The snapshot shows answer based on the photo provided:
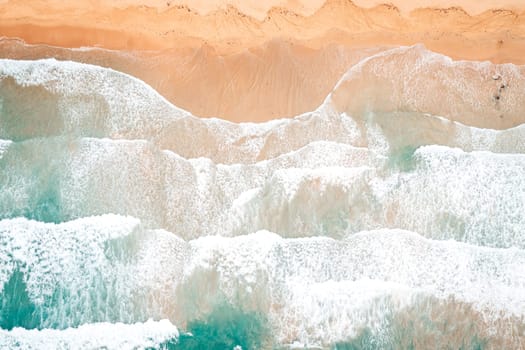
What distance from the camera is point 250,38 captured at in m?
2.46

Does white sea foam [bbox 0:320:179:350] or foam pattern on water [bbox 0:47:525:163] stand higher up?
foam pattern on water [bbox 0:47:525:163]

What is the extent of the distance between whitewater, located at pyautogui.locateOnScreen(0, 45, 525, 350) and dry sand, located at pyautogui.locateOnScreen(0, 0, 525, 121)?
0.19 feet

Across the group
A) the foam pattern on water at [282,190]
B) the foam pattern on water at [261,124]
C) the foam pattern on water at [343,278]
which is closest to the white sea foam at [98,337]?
the foam pattern on water at [343,278]

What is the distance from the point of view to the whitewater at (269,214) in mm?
2105

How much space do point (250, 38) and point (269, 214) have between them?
68cm

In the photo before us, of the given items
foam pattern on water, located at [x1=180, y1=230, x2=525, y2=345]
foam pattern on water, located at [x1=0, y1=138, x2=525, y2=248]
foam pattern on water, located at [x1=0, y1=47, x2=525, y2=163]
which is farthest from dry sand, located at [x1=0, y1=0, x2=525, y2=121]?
foam pattern on water, located at [x1=180, y1=230, x2=525, y2=345]

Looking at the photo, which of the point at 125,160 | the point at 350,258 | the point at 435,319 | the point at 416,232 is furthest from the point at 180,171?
the point at 435,319

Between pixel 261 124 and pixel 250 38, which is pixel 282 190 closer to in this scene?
pixel 261 124

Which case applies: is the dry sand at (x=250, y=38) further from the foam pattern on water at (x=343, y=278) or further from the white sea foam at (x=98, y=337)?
the white sea foam at (x=98, y=337)

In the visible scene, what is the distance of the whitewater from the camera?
2.11 metres

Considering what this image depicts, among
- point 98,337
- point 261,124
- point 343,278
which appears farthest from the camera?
point 261,124

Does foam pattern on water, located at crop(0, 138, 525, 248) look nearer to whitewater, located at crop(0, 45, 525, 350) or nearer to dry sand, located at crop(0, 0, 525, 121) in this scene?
whitewater, located at crop(0, 45, 525, 350)

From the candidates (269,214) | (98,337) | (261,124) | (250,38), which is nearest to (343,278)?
(269,214)

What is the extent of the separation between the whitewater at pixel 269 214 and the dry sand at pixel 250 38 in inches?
2.2
